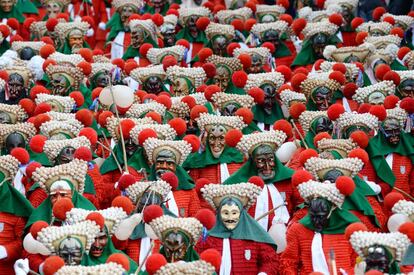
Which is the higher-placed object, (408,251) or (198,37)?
(198,37)

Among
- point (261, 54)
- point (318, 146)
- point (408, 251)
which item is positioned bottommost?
point (408, 251)

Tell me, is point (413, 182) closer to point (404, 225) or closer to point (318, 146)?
point (318, 146)

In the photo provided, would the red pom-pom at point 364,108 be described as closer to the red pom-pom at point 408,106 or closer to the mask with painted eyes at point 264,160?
the red pom-pom at point 408,106

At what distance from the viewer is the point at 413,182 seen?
583 inches

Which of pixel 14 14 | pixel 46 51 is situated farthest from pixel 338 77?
pixel 14 14

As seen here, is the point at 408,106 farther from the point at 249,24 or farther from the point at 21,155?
the point at 249,24

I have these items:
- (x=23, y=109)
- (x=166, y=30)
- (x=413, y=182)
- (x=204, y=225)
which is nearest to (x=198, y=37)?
(x=166, y=30)

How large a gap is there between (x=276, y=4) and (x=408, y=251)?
8563 mm

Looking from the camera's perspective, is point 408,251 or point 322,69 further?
point 322,69

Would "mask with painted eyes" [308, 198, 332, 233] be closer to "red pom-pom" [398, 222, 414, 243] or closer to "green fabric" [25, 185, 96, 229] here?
"red pom-pom" [398, 222, 414, 243]

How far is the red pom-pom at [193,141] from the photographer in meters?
14.4

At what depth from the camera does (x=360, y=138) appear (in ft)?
47.2

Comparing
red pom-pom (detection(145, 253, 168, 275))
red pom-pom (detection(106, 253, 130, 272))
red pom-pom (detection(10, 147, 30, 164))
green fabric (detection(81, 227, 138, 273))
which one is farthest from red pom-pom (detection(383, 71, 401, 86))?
red pom-pom (detection(106, 253, 130, 272))

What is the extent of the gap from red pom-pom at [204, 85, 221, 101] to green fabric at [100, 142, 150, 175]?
1304 millimetres
